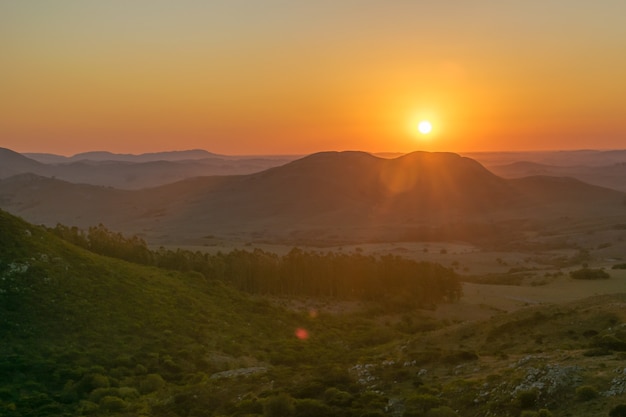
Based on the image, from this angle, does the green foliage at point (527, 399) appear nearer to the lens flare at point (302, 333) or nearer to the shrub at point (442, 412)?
the shrub at point (442, 412)

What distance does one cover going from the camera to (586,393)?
1838 cm

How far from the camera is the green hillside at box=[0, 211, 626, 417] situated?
68.6 feet

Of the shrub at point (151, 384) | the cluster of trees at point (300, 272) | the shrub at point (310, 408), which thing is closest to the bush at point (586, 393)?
the shrub at point (310, 408)

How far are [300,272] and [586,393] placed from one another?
48298mm

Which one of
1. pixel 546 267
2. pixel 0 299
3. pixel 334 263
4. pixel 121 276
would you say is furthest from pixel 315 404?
pixel 546 267

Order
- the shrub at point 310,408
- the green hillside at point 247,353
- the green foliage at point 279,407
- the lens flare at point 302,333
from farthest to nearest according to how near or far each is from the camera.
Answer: the lens flare at point 302,333, the green foliage at point 279,407, the shrub at point 310,408, the green hillside at point 247,353

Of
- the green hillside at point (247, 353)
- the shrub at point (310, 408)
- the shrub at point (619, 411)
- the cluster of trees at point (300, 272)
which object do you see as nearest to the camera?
the shrub at point (619, 411)

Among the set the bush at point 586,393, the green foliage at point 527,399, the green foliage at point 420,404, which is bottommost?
the green foliage at point 420,404

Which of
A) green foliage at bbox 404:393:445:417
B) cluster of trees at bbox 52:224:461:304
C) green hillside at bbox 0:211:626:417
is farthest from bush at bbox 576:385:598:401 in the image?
cluster of trees at bbox 52:224:461:304

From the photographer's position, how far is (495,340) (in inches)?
1272

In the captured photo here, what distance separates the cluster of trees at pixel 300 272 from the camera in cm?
6244

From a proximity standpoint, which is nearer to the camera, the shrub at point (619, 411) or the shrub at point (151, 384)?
the shrub at point (619, 411)

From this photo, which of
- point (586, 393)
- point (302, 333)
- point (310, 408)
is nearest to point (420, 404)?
point (310, 408)

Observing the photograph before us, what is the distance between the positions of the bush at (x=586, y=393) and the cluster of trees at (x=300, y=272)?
4387 centimetres
